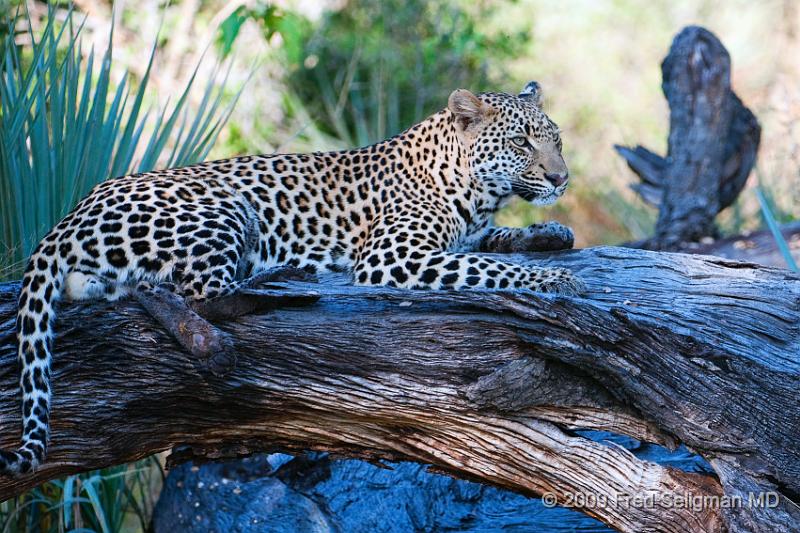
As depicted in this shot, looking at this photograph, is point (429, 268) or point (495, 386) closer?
point (495, 386)

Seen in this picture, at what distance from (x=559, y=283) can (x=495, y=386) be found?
0.88m

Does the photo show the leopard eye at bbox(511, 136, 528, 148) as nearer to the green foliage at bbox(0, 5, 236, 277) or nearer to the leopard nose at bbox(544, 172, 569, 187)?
the leopard nose at bbox(544, 172, 569, 187)

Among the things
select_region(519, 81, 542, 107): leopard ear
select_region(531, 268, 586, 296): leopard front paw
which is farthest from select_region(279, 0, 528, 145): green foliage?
select_region(531, 268, 586, 296): leopard front paw

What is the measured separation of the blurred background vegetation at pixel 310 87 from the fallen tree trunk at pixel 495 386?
45.0 inches

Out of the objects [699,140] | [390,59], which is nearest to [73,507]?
[699,140]

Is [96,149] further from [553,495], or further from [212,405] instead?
[553,495]

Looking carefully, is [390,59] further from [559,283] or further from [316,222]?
[559,283]

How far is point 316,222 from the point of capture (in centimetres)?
629

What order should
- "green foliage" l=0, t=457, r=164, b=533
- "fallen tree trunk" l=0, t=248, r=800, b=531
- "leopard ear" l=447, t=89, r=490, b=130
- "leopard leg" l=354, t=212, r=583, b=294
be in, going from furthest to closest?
"green foliage" l=0, t=457, r=164, b=533 < "leopard ear" l=447, t=89, r=490, b=130 < "leopard leg" l=354, t=212, r=583, b=294 < "fallen tree trunk" l=0, t=248, r=800, b=531

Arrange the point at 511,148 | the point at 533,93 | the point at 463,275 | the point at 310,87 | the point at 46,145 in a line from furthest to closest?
1. the point at 310,87
2. the point at 533,93
3. the point at 511,148
4. the point at 46,145
5. the point at 463,275

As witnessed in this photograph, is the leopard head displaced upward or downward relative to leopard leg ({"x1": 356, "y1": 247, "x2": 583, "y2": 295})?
upward

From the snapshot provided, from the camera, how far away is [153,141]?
22.9ft

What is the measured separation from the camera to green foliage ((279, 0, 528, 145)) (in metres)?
15.1

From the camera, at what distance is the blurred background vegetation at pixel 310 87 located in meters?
6.31
